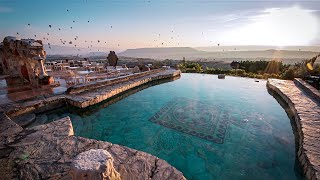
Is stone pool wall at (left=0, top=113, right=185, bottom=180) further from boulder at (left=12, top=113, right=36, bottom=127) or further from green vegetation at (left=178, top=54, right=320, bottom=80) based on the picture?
green vegetation at (left=178, top=54, right=320, bottom=80)

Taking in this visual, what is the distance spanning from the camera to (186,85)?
1324cm

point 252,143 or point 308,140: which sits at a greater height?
point 308,140

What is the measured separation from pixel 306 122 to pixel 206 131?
3281 mm

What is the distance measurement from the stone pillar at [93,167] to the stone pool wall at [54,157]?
0.33 metres

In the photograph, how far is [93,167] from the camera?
7.57 feet

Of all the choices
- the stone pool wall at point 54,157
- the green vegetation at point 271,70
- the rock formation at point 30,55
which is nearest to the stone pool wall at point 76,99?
the stone pool wall at point 54,157

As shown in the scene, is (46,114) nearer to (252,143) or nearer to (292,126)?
(252,143)

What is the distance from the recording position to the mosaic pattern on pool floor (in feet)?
21.0

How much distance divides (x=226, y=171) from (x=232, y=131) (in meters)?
2.34

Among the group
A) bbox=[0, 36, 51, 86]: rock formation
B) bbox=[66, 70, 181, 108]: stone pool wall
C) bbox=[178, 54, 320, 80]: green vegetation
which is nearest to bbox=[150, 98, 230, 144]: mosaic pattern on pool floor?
bbox=[66, 70, 181, 108]: stone pool wall

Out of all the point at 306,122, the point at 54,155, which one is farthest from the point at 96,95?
the point at 306,122

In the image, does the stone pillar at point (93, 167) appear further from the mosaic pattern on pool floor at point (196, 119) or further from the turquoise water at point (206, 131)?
the mosaic pattern on pool floor at point (196, 119)

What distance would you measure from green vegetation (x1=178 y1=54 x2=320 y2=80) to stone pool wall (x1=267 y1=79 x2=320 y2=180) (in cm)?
284

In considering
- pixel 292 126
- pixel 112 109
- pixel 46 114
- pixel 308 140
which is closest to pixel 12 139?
pixel 46 114
